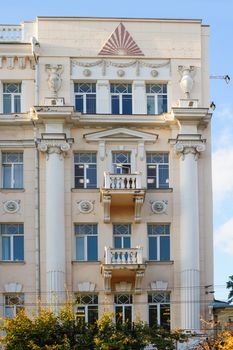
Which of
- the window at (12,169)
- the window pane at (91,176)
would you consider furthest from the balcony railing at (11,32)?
the window pane at (91,176)

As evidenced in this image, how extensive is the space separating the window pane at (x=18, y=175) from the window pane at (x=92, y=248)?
4277mm

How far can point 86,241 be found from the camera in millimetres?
50312

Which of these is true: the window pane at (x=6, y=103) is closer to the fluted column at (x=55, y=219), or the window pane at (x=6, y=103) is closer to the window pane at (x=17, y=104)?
the window pane at (x=17, y=104)

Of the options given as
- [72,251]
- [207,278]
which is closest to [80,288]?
[72,251]

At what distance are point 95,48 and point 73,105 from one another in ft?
10.2

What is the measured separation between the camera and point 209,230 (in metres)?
50.6

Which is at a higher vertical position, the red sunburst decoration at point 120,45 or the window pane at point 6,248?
the red sunburst decoration at point 120,45

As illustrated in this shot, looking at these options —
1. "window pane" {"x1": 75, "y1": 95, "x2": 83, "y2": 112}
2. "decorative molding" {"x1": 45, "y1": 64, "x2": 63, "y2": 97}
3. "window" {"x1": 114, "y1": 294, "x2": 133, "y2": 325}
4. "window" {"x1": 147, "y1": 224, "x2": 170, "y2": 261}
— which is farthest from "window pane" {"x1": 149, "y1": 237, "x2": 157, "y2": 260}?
"decorative molding" {"x1": 45, "y1": 64, "x2": 63, "y2": 97}

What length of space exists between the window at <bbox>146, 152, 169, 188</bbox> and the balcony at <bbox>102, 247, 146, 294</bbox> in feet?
12.5

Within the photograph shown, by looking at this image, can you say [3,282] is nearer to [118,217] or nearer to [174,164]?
[118,217]

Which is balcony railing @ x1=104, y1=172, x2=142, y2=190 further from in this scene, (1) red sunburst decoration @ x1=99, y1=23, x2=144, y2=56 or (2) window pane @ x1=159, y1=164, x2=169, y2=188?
(1) red sunburst decoration @ x1=99, y1=23, x2=144, y2=56

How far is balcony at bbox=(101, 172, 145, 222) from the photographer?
49.1 m

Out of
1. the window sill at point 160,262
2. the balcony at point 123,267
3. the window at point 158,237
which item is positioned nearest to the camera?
the balcony at point 123,267

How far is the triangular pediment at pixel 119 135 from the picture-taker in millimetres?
50719
